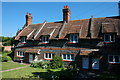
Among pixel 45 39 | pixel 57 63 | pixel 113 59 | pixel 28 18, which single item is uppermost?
pixel 28 18

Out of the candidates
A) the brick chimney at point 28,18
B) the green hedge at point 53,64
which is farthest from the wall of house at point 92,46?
the brick chimney at point 28,18

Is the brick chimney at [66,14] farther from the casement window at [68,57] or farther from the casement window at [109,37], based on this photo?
the casement window at [109,37]

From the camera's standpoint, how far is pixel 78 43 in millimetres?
19000

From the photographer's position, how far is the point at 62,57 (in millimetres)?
20391

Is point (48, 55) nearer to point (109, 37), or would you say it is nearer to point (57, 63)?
point (57, 63)

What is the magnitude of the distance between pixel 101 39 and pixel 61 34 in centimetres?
747

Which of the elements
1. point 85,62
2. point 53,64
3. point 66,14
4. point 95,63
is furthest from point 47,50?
point 95,63

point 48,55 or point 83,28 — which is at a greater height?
point 83,28

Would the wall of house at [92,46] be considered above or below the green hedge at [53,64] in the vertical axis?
above

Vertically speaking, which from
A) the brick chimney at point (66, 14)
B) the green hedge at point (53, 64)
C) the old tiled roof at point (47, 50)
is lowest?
the green hedge at point (53, 64)

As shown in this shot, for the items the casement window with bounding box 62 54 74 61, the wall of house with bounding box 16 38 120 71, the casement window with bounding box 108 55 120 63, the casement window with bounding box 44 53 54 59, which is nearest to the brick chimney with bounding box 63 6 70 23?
the wall of house with bounding box 16 38 120 71

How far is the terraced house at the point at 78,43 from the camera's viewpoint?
1691 centimetres

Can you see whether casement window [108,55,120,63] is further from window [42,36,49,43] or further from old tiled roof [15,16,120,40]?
window [42,36,49,43]

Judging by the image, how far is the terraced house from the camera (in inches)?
666
